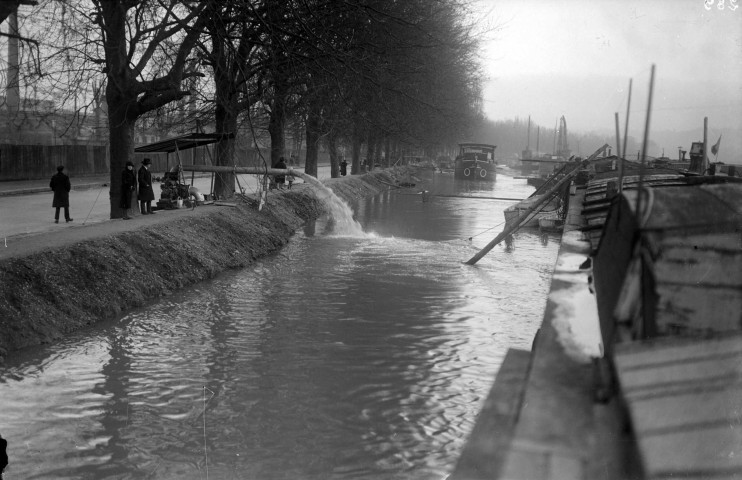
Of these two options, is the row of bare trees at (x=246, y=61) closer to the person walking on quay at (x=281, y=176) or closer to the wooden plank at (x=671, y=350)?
the person walking on quay at (x=281, y=176)

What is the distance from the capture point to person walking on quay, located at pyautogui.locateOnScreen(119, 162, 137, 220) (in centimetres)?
1823

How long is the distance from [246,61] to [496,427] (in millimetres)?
14257

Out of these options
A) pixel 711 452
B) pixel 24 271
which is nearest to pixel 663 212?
pixel 711 452

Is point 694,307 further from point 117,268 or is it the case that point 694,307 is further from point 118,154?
point 118,154

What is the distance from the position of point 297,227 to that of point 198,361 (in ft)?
50.0

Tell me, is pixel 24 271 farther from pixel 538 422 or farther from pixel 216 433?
pixel 538 422

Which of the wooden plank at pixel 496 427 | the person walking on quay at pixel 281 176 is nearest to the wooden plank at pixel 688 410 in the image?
the wooden plank at pixel 496 427

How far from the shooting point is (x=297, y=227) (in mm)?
24906

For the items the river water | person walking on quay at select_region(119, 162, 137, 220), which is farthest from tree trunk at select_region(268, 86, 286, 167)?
the river water

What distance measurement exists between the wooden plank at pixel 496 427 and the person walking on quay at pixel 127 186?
15472 mm

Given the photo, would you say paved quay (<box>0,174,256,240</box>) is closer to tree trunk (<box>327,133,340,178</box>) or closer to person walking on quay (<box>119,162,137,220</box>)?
person walking on quay (<box>119,162,137,220</box>)

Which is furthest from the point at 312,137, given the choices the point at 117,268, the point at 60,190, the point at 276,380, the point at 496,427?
the point at 496,427

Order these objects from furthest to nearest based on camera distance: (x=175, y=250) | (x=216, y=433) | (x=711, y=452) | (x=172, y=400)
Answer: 1. (x=175, y=250)
2. (x=172, y=400)
3. (x=216, y=433)
4. (x=711, y=452)

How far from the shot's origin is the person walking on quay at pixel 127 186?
18.2 metres
